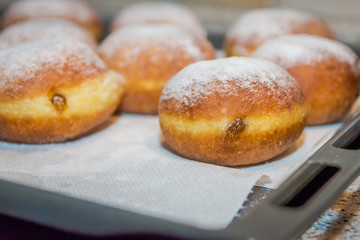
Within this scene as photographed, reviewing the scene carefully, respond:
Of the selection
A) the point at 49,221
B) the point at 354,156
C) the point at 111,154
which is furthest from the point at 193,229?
the point at 111,154

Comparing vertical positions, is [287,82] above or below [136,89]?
above

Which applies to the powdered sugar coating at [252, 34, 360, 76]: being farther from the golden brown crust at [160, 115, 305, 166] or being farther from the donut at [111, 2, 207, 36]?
the donut at [111, 2, 207, 36]

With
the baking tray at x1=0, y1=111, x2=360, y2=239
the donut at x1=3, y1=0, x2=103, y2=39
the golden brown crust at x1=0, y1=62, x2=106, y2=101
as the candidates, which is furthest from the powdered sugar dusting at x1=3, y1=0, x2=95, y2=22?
the baking tray at x1=0, y1=111, x2=360, y2=239

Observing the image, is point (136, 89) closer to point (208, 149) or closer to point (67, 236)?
point (208, 149)

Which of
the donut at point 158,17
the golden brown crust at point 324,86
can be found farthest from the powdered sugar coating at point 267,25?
the golden brown crust at point 324,86

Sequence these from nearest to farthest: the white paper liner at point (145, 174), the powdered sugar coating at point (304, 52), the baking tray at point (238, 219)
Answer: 1. the baking tray at point (238, 219)
2. the white paper liner at point (145, 174)
3. the powdered sugar coating at point (304, 52)

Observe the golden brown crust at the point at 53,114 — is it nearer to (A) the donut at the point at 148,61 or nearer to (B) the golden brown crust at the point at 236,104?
(A) the donut at the point at 148,61
